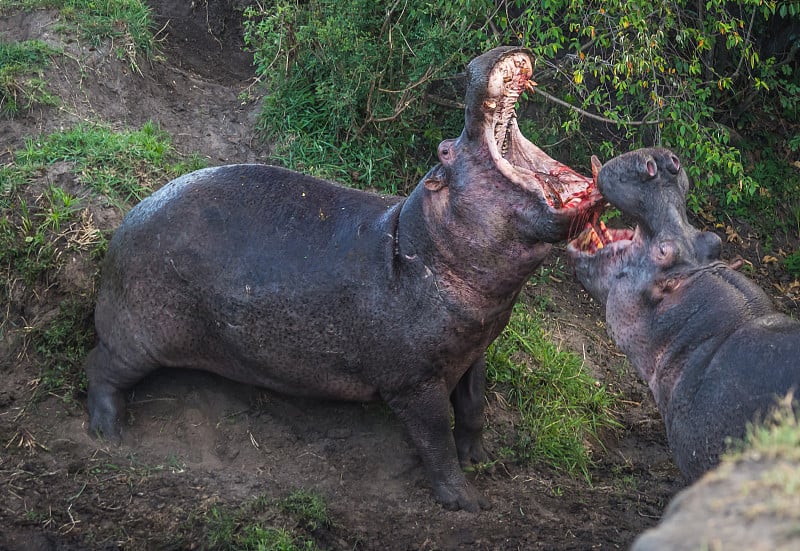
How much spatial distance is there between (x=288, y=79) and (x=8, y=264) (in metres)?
2.84

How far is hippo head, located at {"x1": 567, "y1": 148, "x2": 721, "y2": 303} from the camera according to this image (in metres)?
4.66

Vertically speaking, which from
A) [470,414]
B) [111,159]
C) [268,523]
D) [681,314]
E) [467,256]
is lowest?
[268,523]

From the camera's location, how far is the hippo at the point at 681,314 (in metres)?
4.23

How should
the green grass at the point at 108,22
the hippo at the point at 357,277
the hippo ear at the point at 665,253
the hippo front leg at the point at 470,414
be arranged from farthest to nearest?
the green grass at the point at 108,22, the hippo front leg at the point at 470,414, the hippo at the point at 357,277, the hippo ear at the point at 665,253

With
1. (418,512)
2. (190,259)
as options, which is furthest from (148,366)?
(418,512)

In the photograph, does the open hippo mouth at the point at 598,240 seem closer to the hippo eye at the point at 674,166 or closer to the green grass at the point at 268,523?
the hippo eye at the point at 674,166

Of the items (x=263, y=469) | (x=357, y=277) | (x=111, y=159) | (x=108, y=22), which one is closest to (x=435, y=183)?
(x=357, y=277)

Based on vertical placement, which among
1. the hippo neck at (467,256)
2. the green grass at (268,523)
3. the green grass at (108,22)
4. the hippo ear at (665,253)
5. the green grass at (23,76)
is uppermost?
the hippo ear at (665,253)

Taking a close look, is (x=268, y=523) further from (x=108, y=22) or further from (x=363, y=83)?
(x=108, y=22)

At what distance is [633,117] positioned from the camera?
26.3 feet

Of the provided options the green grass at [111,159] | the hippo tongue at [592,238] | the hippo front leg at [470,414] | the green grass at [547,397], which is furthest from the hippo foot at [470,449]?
the green grass at [111,159]

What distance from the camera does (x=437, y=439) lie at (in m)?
5.60

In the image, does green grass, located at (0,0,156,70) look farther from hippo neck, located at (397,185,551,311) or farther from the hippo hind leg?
hippo neck, located at (397,185,551,311)

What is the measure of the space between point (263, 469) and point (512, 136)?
2424mm
